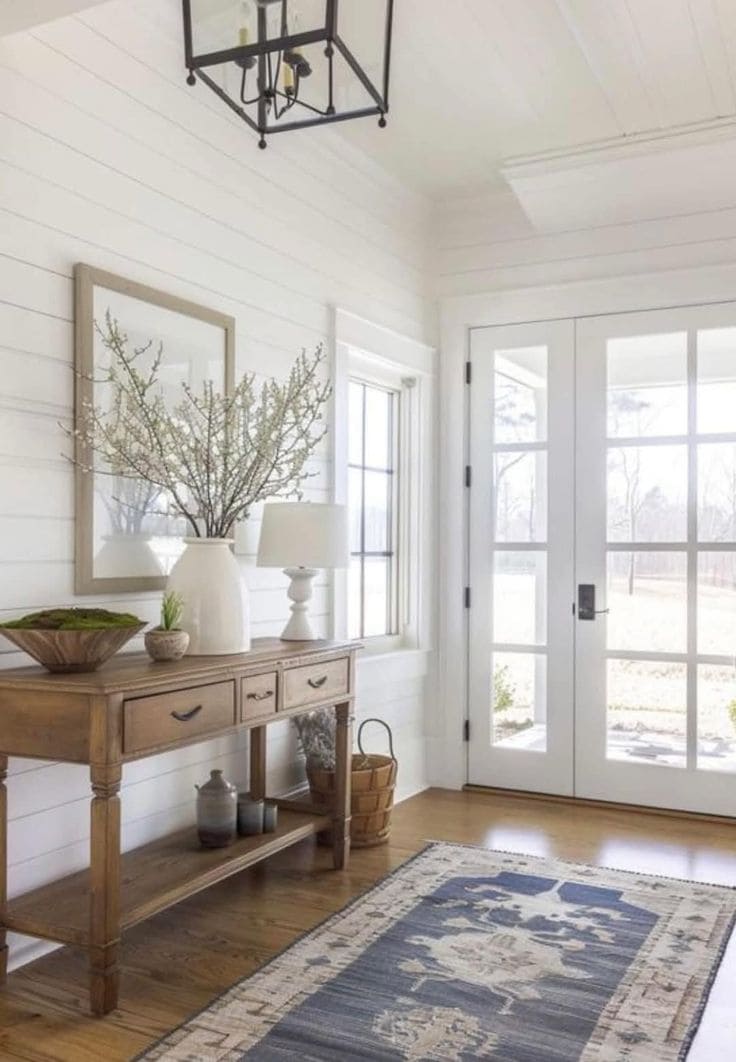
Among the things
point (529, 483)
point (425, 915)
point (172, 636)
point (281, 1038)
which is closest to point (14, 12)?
point (172, 636)

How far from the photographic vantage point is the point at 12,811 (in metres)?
2.55

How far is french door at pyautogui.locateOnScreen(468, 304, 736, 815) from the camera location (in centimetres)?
425

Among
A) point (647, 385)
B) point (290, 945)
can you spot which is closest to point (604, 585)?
point (647, 385)

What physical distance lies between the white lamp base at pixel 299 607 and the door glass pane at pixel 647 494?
166 centimetres

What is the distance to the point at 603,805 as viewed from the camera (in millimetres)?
4402

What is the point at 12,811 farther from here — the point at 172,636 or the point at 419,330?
the point at 419,330

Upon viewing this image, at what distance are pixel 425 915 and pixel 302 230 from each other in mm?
2569

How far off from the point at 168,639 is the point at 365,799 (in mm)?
1342

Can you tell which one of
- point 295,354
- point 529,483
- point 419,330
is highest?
point 419,330

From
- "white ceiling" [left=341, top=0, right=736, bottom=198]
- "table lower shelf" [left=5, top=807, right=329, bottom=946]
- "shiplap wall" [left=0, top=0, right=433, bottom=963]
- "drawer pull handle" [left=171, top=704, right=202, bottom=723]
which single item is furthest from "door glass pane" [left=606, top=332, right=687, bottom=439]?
"drawer pull handle" [left=171, top=704, right=202, bottom=723]

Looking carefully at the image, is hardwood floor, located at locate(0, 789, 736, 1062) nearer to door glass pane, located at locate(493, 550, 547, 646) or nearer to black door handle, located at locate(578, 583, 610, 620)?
door glass pane, located at locate(493, 550, 547, 646)

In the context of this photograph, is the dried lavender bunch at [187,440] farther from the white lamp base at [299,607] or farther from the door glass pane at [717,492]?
the door glass pane at [717,492]

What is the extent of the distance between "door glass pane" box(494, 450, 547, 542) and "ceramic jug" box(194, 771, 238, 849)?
214 centimetres

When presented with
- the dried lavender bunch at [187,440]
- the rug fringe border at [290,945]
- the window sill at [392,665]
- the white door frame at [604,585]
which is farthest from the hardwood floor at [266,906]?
the dried lavender bunch at [187,440]
